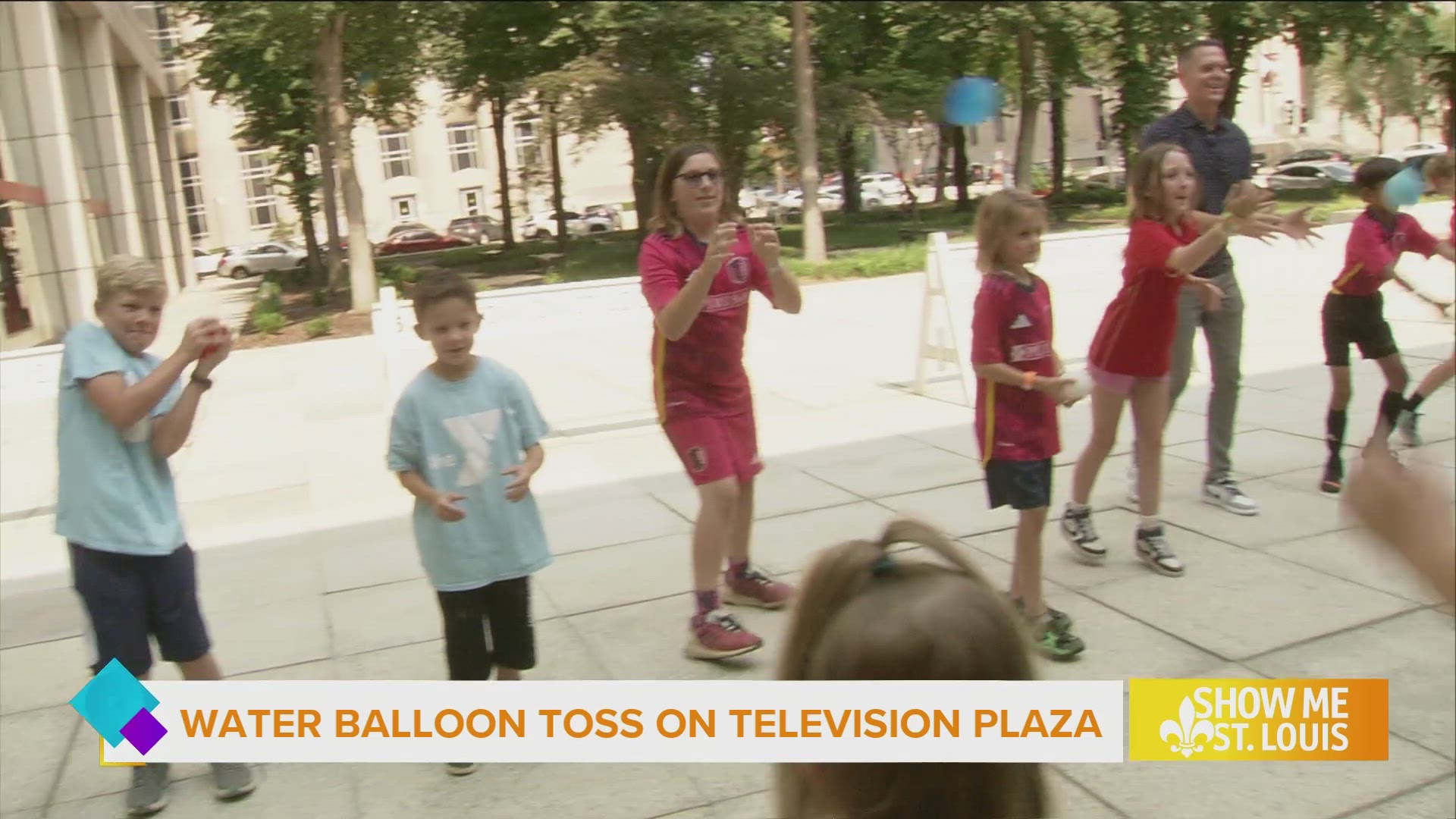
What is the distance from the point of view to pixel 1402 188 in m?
5.55

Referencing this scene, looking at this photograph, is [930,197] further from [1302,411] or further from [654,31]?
[1302,411]

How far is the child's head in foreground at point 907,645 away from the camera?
4.08ft

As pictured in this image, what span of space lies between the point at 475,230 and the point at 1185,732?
4947 centimetres

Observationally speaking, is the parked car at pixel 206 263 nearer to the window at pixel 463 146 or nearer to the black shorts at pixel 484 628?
the window at pixel 463 146

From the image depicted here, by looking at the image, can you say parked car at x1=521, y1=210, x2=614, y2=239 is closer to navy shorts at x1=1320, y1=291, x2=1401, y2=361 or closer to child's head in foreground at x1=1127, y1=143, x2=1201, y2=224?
navy shorts at x1=1320, y1=291, x2=1401, y2=361

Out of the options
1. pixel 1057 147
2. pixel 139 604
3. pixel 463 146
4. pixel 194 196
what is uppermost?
pixel 463 146

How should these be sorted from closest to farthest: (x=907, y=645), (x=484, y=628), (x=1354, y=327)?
(x=907, y=645) < (x=484, y=628) < (x=1354, y=327)

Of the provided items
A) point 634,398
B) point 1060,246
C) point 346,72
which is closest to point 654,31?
point 346,72

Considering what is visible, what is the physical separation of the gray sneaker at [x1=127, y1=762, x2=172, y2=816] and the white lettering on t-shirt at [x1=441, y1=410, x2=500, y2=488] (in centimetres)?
114

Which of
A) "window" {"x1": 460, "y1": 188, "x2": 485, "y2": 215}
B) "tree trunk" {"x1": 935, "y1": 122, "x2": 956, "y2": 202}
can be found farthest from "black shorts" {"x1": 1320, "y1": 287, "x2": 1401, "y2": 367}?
"window" {"x1": 460, "y1": 188, "x2": 485, "y2": 215}

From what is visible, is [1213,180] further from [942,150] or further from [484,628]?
[942,150]

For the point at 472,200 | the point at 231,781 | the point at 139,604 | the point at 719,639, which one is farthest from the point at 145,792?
the point at 472,200

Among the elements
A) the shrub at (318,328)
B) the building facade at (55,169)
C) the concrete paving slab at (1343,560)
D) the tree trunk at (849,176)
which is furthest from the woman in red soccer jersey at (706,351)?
the tree trunk at (849,176)

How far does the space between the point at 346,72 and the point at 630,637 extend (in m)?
23.8
